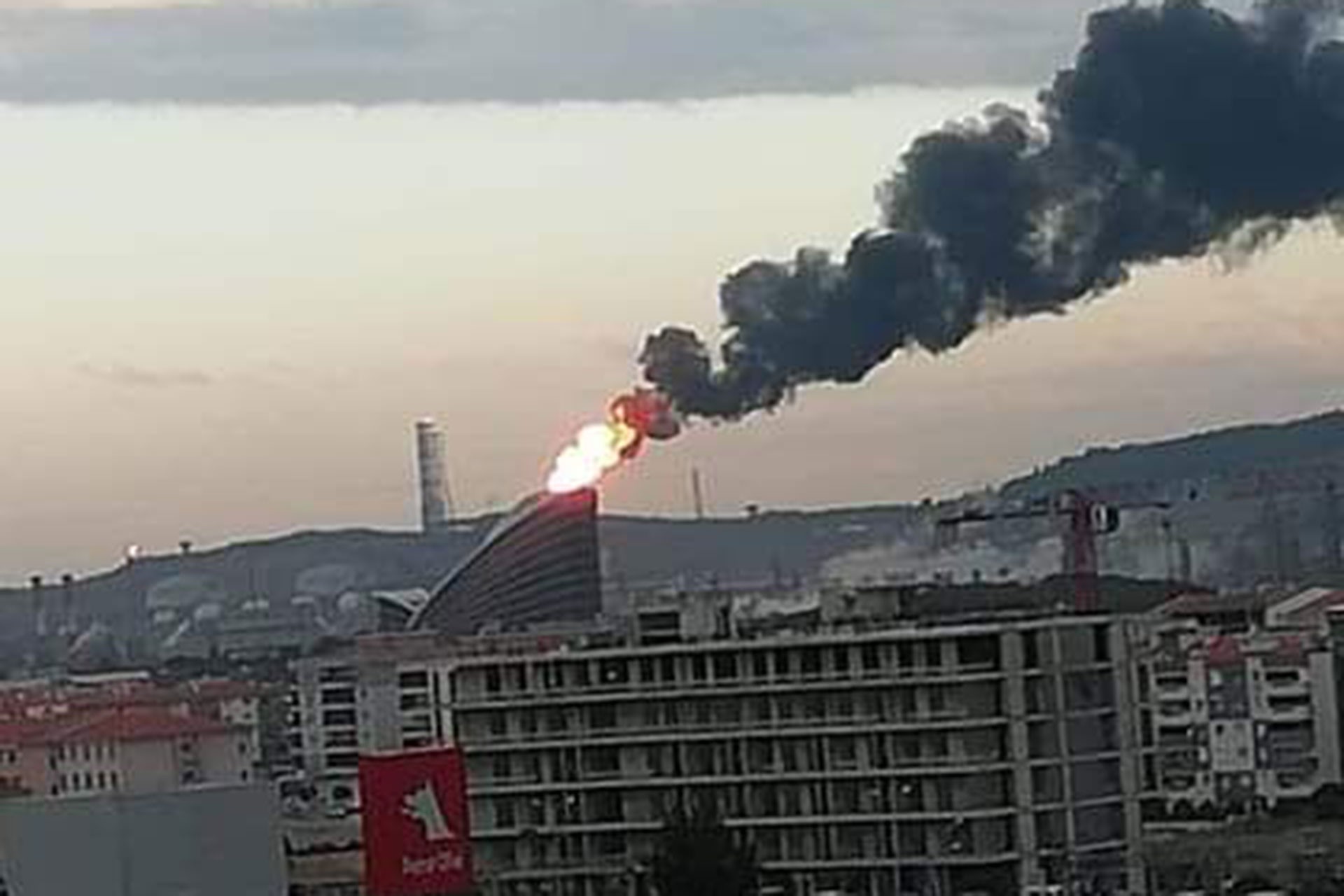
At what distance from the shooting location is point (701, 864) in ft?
127

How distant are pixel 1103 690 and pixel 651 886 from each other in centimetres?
559

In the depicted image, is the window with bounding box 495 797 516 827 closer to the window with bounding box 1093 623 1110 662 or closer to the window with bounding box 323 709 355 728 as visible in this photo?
the window with bounding box 1093 623 1110 662

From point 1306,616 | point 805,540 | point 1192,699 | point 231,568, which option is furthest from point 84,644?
point 1192,699

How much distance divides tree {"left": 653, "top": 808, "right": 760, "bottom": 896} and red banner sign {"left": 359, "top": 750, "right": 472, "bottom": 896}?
4943mm

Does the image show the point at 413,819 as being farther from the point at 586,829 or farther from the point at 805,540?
the point at 805,540

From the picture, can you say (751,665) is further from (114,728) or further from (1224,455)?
(1224,455)

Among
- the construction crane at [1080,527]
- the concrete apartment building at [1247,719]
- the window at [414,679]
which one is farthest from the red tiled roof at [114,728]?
the concrete apartment building at [1247,719]

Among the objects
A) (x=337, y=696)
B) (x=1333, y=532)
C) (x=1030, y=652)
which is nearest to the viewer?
(x=1030, y=652)

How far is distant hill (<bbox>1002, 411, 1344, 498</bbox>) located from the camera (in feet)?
509

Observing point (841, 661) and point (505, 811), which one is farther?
point (505, 811)

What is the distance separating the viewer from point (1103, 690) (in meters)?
42.7

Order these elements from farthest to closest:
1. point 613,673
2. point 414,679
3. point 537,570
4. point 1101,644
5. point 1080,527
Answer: point 537,570
point 414,679
point 1080,527
point 613,673
point 1101,644

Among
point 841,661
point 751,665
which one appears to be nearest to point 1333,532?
point 751,665

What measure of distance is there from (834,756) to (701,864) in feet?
11.4
